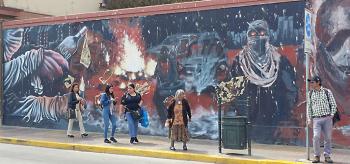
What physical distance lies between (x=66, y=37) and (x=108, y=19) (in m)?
2.08

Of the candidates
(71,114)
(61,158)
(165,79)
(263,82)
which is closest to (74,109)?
(71,114)

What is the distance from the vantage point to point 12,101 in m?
19.6

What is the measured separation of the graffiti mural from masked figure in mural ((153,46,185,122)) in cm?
3

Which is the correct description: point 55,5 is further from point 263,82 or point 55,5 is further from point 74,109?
point 263,82

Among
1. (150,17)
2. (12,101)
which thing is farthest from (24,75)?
(150,17)

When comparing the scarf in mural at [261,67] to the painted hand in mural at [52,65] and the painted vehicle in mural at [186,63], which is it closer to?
the painted vehicle in mural at [186,63]

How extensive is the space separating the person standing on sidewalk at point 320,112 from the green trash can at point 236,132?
153 cm

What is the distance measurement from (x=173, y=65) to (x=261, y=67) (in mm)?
2899

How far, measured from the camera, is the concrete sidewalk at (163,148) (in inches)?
450

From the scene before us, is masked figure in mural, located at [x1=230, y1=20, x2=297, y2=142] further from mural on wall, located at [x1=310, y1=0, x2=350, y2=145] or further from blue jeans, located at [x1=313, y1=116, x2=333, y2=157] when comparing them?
blue jeans, located at [x1=313, y1=116, x2=333, y2=157]

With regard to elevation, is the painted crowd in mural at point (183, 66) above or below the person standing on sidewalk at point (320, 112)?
above

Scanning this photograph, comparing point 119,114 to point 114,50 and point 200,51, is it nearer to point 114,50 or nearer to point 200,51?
point 114,50

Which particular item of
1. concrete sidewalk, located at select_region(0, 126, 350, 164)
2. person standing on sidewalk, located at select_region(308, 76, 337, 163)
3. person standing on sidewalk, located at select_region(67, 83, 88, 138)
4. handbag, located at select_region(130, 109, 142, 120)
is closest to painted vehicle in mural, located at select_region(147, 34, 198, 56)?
handbag, located at select_region(130, 109, 142, 120)

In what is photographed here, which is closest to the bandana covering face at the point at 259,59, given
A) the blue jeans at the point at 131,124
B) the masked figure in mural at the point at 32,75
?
the blue jeans at the point at 131,124
